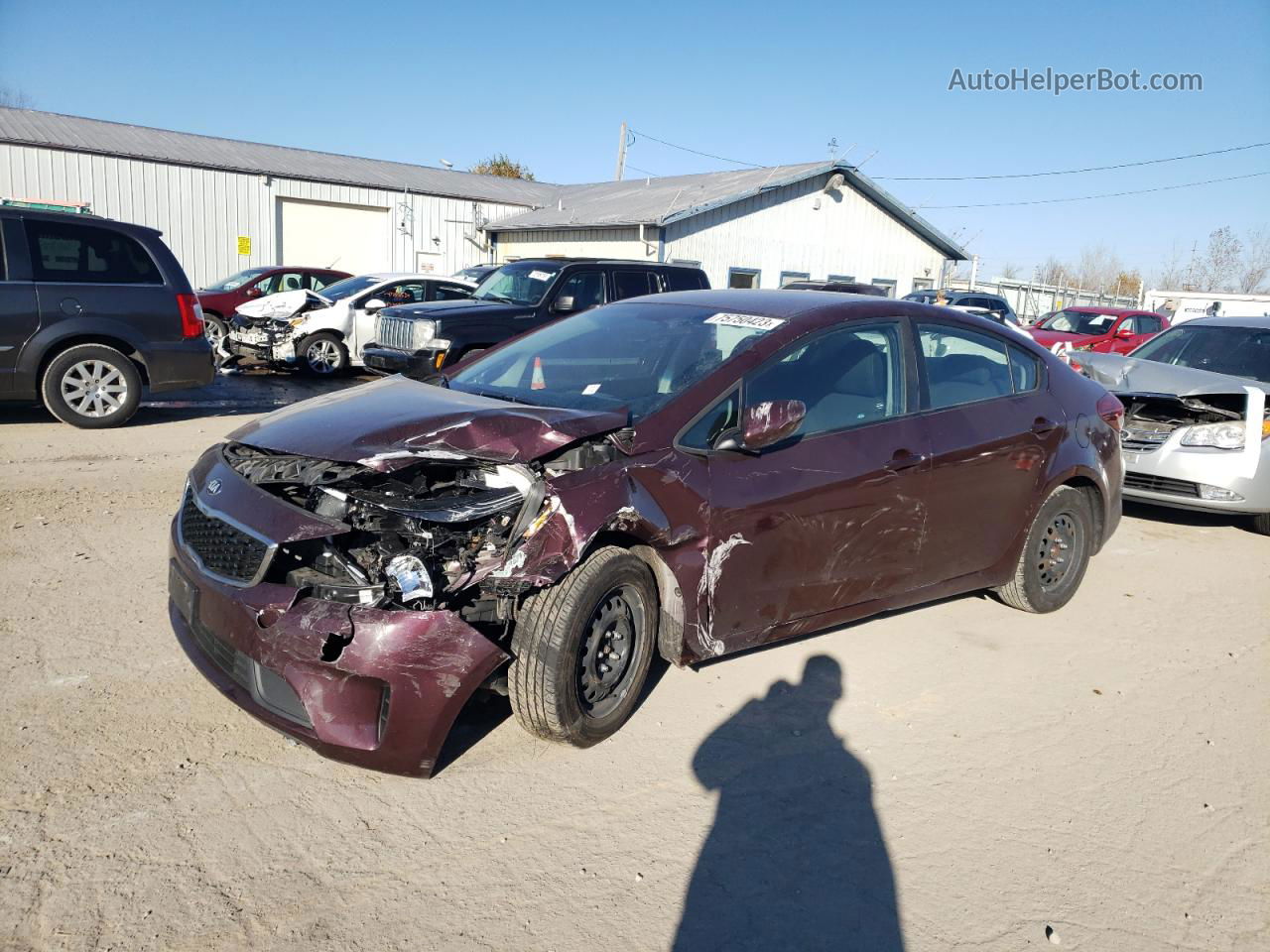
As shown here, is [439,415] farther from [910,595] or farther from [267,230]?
[267,230]

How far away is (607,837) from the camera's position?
3.05 metres

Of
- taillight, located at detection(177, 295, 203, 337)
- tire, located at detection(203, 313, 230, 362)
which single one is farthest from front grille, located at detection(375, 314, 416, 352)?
tire, located at detection(203, 313, 230, 362)

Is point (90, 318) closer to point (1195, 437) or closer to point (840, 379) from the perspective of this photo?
point (840, 379)

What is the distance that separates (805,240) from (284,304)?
17.1 m

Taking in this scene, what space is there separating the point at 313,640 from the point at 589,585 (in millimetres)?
934

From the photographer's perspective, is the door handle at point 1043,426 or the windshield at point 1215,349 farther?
the windshield at point 1215,349

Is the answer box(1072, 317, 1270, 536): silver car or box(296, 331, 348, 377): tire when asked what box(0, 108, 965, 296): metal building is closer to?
box(296, 331, 348, 377): tire

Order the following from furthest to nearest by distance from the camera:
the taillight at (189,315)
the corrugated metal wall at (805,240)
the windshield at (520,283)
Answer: the corrugated metal wall at (805,240)
the windshield at (520,283)
the taillight at (189,315)

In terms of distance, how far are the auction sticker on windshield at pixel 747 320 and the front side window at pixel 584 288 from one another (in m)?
7.44

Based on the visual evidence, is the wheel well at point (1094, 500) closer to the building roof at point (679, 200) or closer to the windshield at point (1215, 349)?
the windshield at point (1215, 349)

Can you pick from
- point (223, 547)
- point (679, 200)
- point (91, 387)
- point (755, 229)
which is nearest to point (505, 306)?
point (91, 387)

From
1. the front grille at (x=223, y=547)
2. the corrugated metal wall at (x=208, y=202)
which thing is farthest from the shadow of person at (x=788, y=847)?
the corrugated metal wall at (x=208, y=202)

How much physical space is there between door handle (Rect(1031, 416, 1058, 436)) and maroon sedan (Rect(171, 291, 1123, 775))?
2 centimetres

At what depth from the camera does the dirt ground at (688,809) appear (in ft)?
8.73
